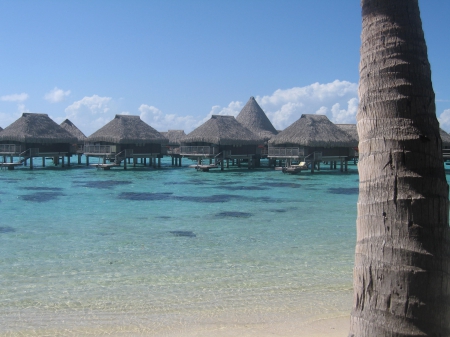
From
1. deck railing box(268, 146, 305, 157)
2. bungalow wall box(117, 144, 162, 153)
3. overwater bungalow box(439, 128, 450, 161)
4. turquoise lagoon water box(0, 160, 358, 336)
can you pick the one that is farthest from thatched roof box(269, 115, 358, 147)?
turquoise lagoon water box(0, 160, 358, 336)

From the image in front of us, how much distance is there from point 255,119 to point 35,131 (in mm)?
20583

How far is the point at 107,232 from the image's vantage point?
39.6 feet

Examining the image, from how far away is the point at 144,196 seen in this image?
20.6 meters

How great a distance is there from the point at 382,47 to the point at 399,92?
0.28m

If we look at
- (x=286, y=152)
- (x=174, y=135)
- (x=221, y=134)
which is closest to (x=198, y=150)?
(x=221, y=134)

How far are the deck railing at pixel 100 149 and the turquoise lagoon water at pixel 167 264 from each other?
1834 cm

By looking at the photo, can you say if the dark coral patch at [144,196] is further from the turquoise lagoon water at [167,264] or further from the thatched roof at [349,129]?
the thatched roof at [349,129]

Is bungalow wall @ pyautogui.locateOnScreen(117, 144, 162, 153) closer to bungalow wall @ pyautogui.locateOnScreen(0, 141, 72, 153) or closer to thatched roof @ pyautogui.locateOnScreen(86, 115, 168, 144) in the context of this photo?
thatched roof @ pyautogui.locateOnScreen(86, 115, 168, 144)

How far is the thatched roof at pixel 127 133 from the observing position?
119 feet

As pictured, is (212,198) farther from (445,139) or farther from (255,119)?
(255,119)

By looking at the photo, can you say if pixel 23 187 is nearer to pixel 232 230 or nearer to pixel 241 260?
pixel 232 230

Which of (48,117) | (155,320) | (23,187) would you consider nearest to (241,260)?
(155,320)

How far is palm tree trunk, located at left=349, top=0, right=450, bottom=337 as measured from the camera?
93.9 inches

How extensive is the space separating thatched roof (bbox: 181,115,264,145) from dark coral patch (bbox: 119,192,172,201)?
14.3 m
